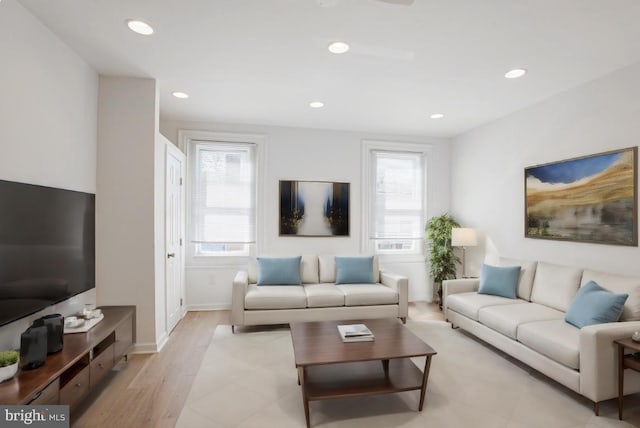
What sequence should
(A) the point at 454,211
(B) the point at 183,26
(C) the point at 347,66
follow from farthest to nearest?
1. (A) the point at 454,211
2. (C) the point at 347,66
3. (B) the point at 183,26

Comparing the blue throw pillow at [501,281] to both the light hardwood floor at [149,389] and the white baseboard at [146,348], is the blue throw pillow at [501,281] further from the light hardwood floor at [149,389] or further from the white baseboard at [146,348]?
the white baseboard at [146,348]

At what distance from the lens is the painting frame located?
4.68 metres

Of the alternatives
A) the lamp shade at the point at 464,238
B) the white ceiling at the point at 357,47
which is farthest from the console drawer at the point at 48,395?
the lamp shade at the point at 464,238

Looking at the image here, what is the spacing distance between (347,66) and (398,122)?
1.82 metres

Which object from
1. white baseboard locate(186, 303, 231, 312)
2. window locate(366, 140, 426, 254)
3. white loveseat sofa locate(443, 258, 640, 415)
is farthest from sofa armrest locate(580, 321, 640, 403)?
white baseboard locate(186, 303, 231, 312)

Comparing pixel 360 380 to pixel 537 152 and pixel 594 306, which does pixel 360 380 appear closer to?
pixel 594 306

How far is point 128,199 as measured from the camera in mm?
3051

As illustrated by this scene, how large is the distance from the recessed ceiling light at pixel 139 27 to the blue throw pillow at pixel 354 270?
10.4ft

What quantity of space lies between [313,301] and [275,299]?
1.45 feet

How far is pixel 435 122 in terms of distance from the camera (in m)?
4.41

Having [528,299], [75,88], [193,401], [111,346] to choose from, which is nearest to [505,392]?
[528,299]

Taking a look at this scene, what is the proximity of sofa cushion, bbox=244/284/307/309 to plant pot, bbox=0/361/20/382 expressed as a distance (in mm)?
2064

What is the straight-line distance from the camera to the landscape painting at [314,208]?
4.68 metres

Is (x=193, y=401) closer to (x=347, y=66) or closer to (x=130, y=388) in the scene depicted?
(x=130, y=388)
